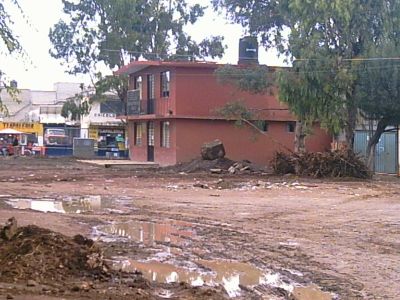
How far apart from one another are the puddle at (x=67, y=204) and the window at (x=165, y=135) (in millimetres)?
21421

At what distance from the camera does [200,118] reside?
4256cm

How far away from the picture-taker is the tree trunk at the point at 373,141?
34.8 metres

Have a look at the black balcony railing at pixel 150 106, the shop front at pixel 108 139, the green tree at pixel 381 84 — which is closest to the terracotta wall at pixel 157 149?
the black balcony railing at pixel 150 106

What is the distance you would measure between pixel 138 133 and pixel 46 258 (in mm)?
41419

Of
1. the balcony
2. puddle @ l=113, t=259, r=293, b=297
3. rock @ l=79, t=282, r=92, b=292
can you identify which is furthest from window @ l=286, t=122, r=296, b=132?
rock @ l=79, t=282, r=92, b=292

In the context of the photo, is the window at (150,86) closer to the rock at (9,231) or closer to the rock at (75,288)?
the rock at (9,231)

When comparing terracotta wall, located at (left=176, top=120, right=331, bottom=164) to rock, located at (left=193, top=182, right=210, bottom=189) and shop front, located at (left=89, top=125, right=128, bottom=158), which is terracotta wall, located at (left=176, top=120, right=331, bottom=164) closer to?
rock, located at (left=193, top=182, right=210, bottom=189)

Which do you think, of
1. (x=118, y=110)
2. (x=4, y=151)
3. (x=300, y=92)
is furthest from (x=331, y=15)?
(x=118, y=110)

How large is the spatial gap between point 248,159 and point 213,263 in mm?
32516

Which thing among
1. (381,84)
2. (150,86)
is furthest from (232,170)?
(150,86)

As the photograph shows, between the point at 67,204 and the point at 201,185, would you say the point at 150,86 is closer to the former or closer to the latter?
the point at 201,185

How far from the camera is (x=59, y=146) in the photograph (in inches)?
2509

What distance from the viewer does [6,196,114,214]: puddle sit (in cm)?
Result: 1934

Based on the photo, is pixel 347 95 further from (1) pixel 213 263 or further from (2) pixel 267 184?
(1) pixel 213 263
